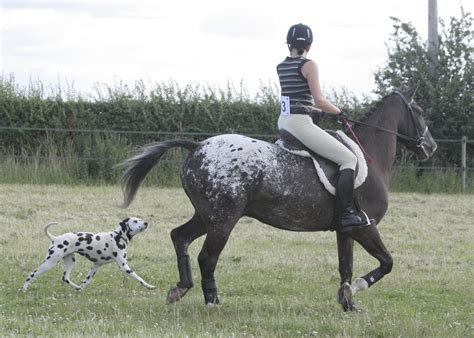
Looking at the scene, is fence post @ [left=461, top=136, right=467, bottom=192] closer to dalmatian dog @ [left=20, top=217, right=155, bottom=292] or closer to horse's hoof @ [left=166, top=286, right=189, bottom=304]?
dalmatian dog @ [left=20, top=217, right=155, bottom=292]

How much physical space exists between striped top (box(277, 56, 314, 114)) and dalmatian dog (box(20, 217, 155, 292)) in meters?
Answer: 2.35

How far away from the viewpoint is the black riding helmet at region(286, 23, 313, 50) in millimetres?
8375

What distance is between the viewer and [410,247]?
1330 centimetres

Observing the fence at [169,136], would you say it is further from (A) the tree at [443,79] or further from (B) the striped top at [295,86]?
(B) the striped top at [295,86]

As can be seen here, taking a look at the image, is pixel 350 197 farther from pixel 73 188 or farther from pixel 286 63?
pixel 73 188

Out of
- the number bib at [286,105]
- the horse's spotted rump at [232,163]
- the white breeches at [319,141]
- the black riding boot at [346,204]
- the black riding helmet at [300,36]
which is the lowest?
the black riding boot at [346,204]

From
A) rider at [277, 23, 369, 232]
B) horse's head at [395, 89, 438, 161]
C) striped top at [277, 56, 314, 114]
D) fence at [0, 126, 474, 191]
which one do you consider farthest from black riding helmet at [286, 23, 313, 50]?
fence at [0, 126, 474, 191]

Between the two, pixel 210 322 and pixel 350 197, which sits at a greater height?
pixel 350 197

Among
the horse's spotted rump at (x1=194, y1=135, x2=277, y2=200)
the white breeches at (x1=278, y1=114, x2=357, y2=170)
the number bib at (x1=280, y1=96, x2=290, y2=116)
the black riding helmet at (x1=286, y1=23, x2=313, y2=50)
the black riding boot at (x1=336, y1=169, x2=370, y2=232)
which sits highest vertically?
the black riding helmet at (x1=286, y1=23, x2=313, y2=50)

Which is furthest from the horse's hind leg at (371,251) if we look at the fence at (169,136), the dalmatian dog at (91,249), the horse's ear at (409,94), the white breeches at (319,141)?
the fence at (169,136)

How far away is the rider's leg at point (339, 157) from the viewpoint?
27.4ft

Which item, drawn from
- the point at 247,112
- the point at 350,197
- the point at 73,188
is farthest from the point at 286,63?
the point at 247,112

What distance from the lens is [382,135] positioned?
9320mm

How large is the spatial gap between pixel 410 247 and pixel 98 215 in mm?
5785
